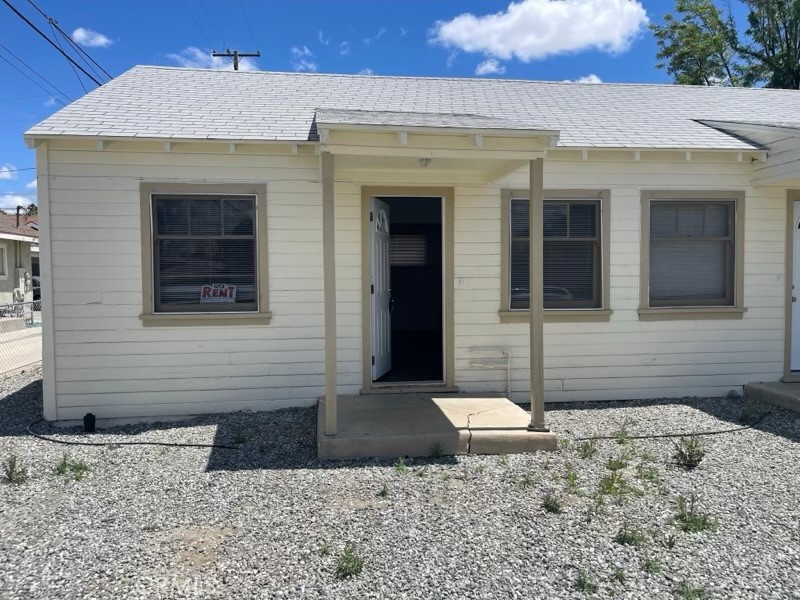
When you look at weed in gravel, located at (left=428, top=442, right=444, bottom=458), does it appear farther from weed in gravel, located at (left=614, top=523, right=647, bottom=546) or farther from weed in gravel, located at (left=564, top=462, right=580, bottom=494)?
weed in gravel, located at (left=614, top=523, right=647, bottom=546)

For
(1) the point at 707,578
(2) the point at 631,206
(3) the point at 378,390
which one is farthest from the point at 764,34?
(1) the point at 707,578

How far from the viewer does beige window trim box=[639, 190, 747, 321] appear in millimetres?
6746

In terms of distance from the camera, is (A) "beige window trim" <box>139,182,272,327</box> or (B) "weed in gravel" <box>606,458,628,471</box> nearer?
(B) "weed in gravel" <box>606,458,628,471</box>

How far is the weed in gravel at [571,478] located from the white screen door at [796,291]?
4412mm

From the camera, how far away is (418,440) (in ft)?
16.2

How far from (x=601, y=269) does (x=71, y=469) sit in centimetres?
576

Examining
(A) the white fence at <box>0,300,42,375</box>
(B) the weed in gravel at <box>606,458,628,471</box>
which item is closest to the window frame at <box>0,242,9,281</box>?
(A) the white fence at <box>0,300,42,375</box>

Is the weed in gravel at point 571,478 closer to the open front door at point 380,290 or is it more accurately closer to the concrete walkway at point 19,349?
the open front door at point 380,290

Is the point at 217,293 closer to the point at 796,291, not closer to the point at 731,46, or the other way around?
the point at 796,291

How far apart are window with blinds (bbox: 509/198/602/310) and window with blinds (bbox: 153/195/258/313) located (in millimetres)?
3039

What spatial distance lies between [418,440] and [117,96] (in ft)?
18.1

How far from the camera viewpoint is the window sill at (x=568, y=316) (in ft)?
21.7

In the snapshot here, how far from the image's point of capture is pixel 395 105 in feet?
24.6

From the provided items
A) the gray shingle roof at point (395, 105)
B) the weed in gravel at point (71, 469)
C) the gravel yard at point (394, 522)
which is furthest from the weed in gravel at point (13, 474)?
the gray shingle roof at point (395, 105)
